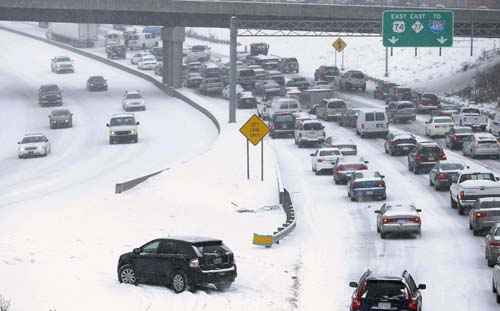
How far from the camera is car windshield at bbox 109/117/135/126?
246 ft

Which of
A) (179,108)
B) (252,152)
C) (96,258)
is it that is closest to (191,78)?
(179,108)

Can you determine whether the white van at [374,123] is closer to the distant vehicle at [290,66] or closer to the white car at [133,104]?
the white car at [133,104]

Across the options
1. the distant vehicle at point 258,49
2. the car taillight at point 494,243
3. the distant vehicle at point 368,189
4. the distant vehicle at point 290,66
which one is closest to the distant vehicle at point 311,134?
the distant vehicle at point 368,189

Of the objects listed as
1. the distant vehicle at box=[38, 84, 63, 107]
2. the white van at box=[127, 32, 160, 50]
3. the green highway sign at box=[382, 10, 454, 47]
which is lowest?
the distant vehicle at box=[38, 84, 63, 107]

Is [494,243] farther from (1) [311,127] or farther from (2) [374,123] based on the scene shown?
(2) [374,123]

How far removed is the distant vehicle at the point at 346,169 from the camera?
53.8 metres

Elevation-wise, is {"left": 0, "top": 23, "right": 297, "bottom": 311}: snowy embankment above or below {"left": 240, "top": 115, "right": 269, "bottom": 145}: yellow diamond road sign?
below

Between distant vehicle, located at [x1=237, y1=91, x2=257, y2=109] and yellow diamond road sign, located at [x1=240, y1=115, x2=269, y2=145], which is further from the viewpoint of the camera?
distant vehicle, located at [x1=237, y1=91, x2=257, y2=109]

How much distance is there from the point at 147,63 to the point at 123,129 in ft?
157

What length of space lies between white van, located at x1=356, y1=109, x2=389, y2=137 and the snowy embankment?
14128 millimetres

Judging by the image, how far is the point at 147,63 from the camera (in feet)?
401

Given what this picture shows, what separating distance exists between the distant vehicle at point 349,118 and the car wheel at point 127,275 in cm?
4854

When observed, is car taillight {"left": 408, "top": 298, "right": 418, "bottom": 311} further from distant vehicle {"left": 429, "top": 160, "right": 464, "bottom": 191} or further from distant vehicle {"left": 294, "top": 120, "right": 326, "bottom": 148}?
distant vehicle {"left": 294, "top": 120, "right": 326, "bottom": 148}

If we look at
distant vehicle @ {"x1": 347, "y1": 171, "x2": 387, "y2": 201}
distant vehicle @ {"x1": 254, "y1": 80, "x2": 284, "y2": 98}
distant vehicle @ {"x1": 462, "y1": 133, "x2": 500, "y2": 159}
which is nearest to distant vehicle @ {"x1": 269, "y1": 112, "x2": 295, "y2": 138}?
distant vehicle @ {"x1": 462, "y1": 133, "x2": 500, "y2": 159}
